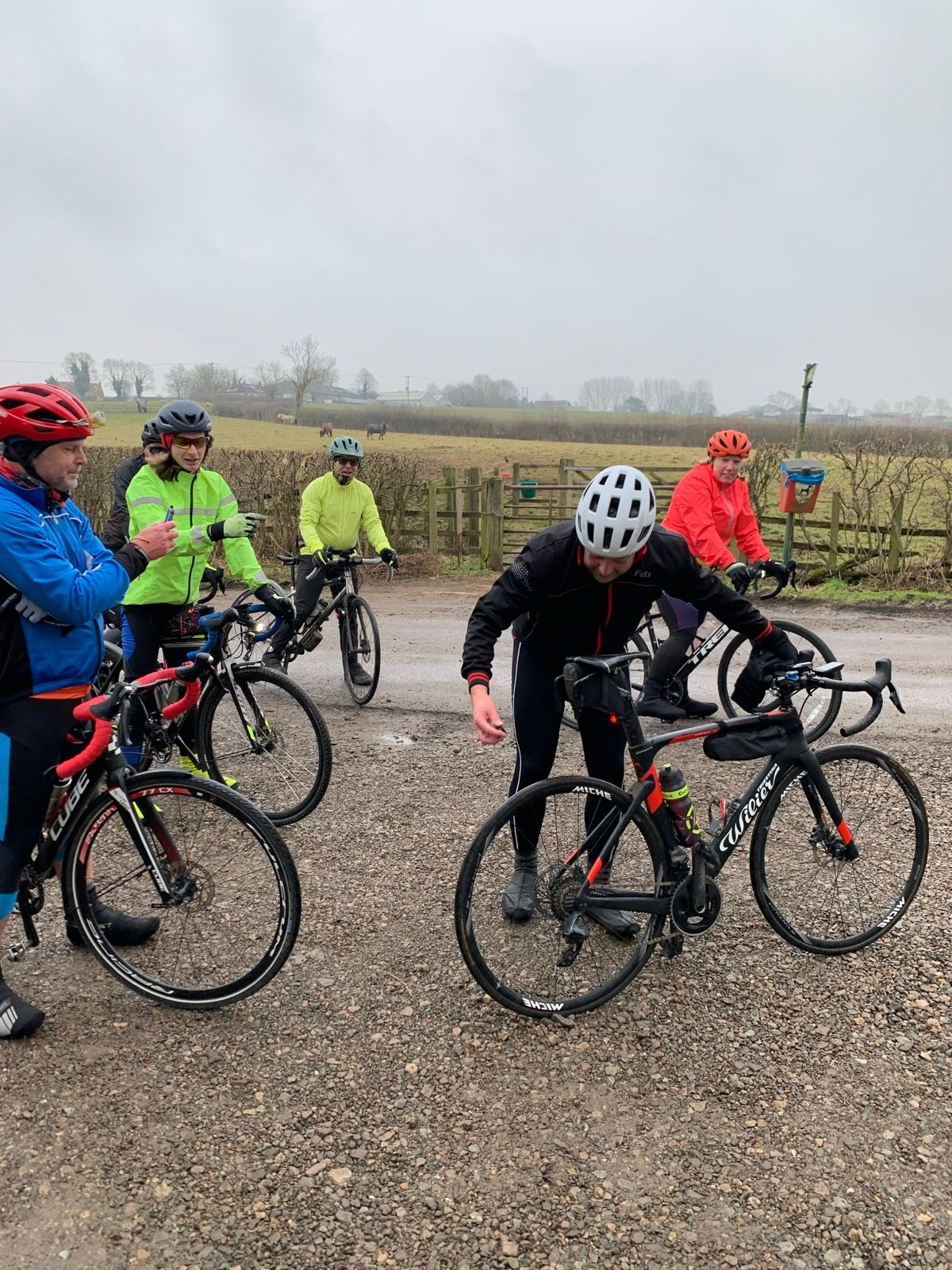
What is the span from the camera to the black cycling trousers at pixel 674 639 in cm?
600

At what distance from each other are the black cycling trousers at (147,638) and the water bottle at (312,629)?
6.70 ft

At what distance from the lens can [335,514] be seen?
291 inches

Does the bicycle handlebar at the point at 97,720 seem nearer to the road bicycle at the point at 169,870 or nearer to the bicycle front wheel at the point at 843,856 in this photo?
the road bicycle at the point at 169,870

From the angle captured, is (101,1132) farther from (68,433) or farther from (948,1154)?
(948,1154)

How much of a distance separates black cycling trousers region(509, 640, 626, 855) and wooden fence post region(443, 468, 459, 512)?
11132 millimetres

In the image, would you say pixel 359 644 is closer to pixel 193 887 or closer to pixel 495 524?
pixel 193 887

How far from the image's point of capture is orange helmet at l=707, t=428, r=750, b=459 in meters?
6.01

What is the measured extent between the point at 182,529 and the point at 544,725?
2.45m

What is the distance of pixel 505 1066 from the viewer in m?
3.02

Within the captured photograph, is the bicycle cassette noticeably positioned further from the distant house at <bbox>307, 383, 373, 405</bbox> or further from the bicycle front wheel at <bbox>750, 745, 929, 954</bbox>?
the distant house at <bbox>307, 383, 373, 405</bbox>

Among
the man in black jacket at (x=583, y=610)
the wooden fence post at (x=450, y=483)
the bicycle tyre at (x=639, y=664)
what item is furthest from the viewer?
the wooden fence post at (x=450, y=483)

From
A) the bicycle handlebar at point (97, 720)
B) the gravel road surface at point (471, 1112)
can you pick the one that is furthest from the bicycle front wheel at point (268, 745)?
the bicycle handlebar at point (97, 720)

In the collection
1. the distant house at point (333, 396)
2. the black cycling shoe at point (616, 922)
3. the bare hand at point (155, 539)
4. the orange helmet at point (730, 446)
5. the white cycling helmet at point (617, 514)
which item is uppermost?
the distant house at point (333, 396)

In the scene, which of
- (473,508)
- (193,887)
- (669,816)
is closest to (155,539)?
(193,887)
